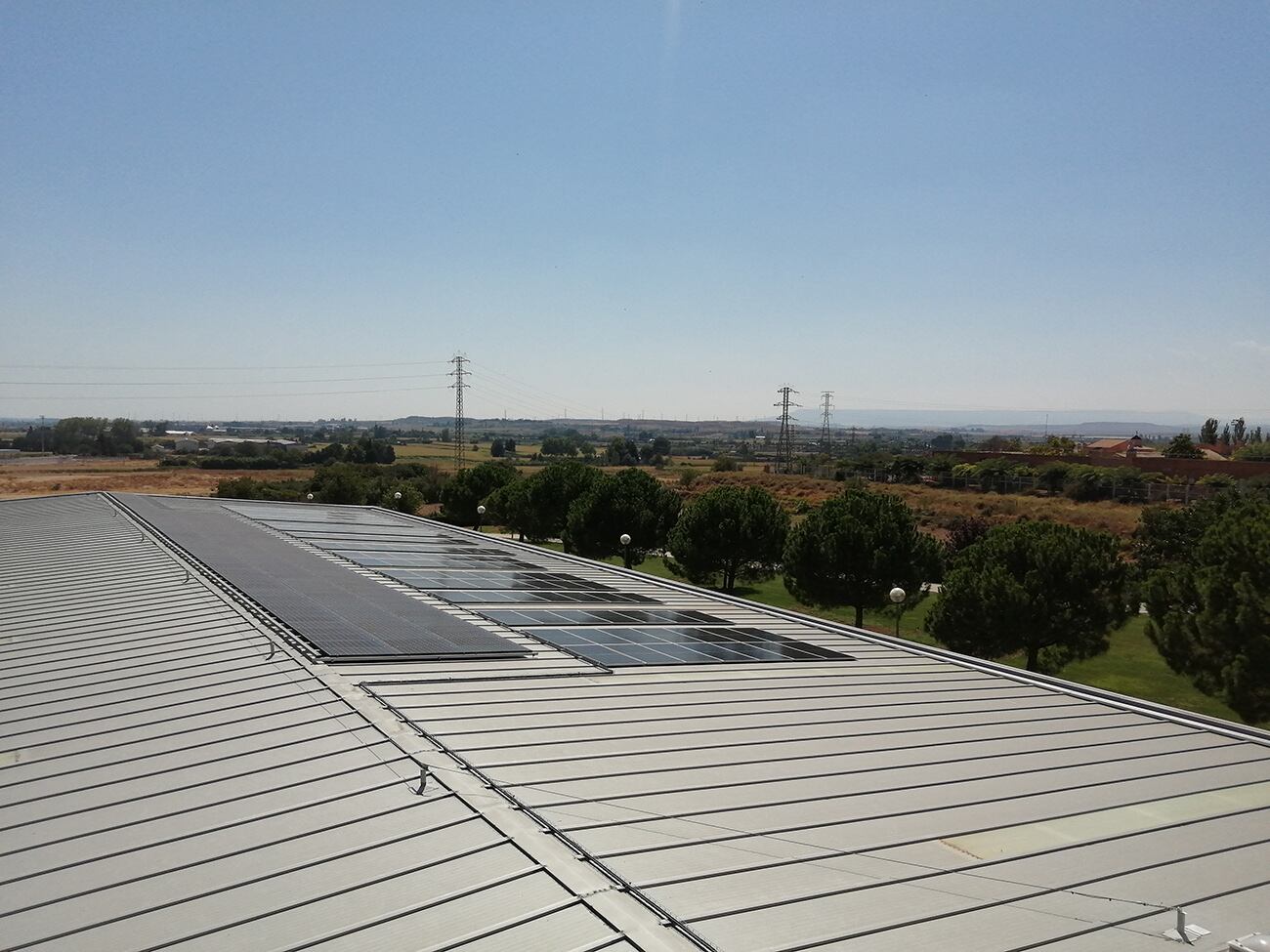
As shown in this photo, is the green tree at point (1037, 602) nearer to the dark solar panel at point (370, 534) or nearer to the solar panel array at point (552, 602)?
the solar panel array at point (552, 602)

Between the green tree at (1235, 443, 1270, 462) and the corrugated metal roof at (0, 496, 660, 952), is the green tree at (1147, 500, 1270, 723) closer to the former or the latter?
the corrugated metal roof at (0, 496, 660, 952)

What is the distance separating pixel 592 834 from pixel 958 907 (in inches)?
115

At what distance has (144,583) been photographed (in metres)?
18.5

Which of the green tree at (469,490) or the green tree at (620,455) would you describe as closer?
the green tree at (469,490)

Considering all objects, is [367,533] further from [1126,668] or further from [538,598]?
[1126,668]

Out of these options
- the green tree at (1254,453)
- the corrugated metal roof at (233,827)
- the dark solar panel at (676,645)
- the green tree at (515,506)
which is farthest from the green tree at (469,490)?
the green tree at (1254,453)

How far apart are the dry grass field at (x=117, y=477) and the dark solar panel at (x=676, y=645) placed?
6461cm

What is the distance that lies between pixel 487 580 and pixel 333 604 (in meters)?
5.61

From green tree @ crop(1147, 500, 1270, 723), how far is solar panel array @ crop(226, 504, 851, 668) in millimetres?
12591

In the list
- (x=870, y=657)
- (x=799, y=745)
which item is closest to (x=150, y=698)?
(x=799, y=745)

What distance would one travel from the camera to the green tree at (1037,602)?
2733cm

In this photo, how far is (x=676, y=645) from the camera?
15.8 metres

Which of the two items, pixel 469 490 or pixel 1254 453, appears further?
pixel 1254 453

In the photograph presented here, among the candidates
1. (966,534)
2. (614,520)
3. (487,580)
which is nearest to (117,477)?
(614,520)
